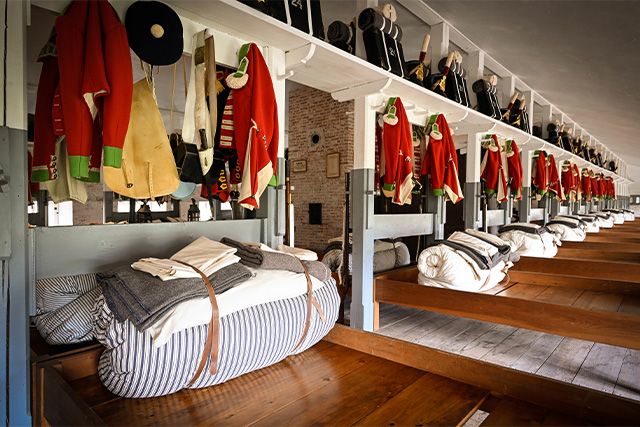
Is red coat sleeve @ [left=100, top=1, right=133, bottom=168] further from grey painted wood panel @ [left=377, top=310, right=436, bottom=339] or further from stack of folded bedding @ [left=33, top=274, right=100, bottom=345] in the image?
grey painted wood panel @ [left=377, top=310, right=436, bottom=339]

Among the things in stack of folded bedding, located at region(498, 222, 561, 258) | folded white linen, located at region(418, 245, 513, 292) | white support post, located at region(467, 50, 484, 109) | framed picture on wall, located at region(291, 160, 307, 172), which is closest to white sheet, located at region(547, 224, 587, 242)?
stack of folded bedding, located at region(498, 222, 561, 258)

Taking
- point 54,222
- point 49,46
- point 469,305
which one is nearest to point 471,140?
point 469,305

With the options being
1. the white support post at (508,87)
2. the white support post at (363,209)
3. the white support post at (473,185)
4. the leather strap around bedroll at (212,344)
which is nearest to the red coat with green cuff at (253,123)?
the leather strap around bedroll at (212,344)

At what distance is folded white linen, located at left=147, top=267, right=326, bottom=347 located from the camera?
106 cm

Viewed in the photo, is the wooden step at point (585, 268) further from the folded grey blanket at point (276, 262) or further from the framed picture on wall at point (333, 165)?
the framed picture on wall at point (333, 165)

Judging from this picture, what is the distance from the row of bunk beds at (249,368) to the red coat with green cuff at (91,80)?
1.08ft

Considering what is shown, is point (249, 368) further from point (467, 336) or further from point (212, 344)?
point (467, 336)

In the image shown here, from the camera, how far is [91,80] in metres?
1.39

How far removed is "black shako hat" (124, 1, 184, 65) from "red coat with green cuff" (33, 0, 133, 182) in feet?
0.30

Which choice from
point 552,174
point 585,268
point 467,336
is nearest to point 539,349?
point 467,336

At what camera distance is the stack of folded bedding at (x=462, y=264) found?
9.37 ft

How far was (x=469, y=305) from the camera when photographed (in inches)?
105

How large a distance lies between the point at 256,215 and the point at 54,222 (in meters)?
8.36

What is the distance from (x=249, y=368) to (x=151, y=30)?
138 centimetres
